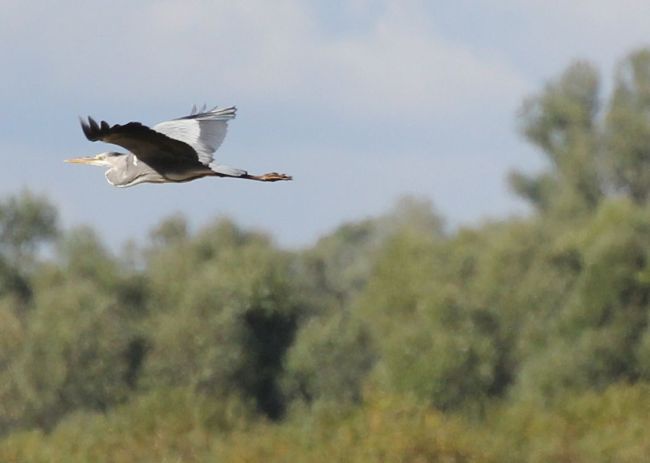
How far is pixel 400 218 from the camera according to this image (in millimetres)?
64062

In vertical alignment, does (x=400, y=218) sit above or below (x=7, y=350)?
above

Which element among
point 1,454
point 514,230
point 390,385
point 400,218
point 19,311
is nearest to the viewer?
point 1,454

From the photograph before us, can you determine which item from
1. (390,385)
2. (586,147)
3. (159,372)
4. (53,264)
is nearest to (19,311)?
(53,264)

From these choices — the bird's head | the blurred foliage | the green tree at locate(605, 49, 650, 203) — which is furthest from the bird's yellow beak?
the green tree at locate(605, 49, 650, 203)

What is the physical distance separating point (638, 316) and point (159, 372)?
9570mm

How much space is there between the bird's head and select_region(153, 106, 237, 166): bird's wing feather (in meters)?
0.55

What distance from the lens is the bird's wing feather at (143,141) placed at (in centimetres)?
1087

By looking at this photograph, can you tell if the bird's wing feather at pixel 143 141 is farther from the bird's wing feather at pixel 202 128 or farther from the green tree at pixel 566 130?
the green tree at pixel 566 130

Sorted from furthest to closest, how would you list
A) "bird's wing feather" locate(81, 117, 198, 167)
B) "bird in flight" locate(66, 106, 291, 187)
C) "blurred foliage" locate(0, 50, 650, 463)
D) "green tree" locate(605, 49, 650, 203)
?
1. "green tree" locate(605, 49, 650, 203)
2. "blurred foliage" locate(0, 50, 650, 463)
3. "bird in flight" locate(66, 106, 291, 187)
4. "bird's wing feather" locate(81, 117, 198, 167)

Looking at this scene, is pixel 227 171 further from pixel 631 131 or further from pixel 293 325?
pixel 631 131

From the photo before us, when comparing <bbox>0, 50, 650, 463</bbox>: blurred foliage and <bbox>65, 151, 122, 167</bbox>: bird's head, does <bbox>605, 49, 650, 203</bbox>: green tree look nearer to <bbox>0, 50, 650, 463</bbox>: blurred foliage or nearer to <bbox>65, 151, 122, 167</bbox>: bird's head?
<bbox>0, 50, 650, 463</bbox>: blurred foliage

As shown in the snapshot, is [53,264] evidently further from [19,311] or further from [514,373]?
[514,373]

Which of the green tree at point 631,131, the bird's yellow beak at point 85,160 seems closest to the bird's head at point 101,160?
the bird's yellow beak at point 85,160

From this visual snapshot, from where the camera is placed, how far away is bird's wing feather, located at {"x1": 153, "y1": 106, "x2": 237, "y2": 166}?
39.8ft
